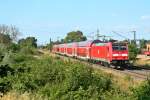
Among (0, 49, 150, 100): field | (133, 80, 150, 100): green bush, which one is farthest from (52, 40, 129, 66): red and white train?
(133, 80, 150, 100): green bush

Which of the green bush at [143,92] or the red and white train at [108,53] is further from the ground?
the red and white train at [108,53]

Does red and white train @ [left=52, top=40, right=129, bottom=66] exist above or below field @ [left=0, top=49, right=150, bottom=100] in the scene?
above

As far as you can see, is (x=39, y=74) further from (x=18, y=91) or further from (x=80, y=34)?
(x=80, y=34)

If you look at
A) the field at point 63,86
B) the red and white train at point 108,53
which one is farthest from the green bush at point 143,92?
the red and white train at point 108,53

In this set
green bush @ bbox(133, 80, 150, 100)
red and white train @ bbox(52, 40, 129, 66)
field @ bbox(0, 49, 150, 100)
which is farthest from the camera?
red and white train @ bbox(52, 40, 129, 66)

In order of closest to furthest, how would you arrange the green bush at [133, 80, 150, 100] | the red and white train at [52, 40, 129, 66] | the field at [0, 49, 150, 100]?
the green bush at [133, 80, 150, 100] → the field at [0, 49, 150, 100] → the red and white train at [52, 40, 129, 66]

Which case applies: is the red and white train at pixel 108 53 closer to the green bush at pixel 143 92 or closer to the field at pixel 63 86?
the field at pixel 63 86

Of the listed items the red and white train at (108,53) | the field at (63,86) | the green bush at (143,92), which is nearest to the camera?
the green bush at (143,92)

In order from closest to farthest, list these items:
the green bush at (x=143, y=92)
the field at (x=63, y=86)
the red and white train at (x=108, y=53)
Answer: the green bush at (x=143, y=92)
the field at (x=63, y=86)
the red and white train at (x=108, y=53)

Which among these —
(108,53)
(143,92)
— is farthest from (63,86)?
(108,53)

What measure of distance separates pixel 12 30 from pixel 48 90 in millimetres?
95073

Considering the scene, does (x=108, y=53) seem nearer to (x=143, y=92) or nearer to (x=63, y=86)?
(x=63, y=86)

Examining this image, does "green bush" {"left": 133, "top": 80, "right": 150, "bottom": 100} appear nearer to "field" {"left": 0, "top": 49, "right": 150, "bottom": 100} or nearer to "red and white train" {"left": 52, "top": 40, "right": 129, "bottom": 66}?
"field" {"left": 0, "top": 49, "right": 150, "bottom": 100}

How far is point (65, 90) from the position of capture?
17.2 meters
